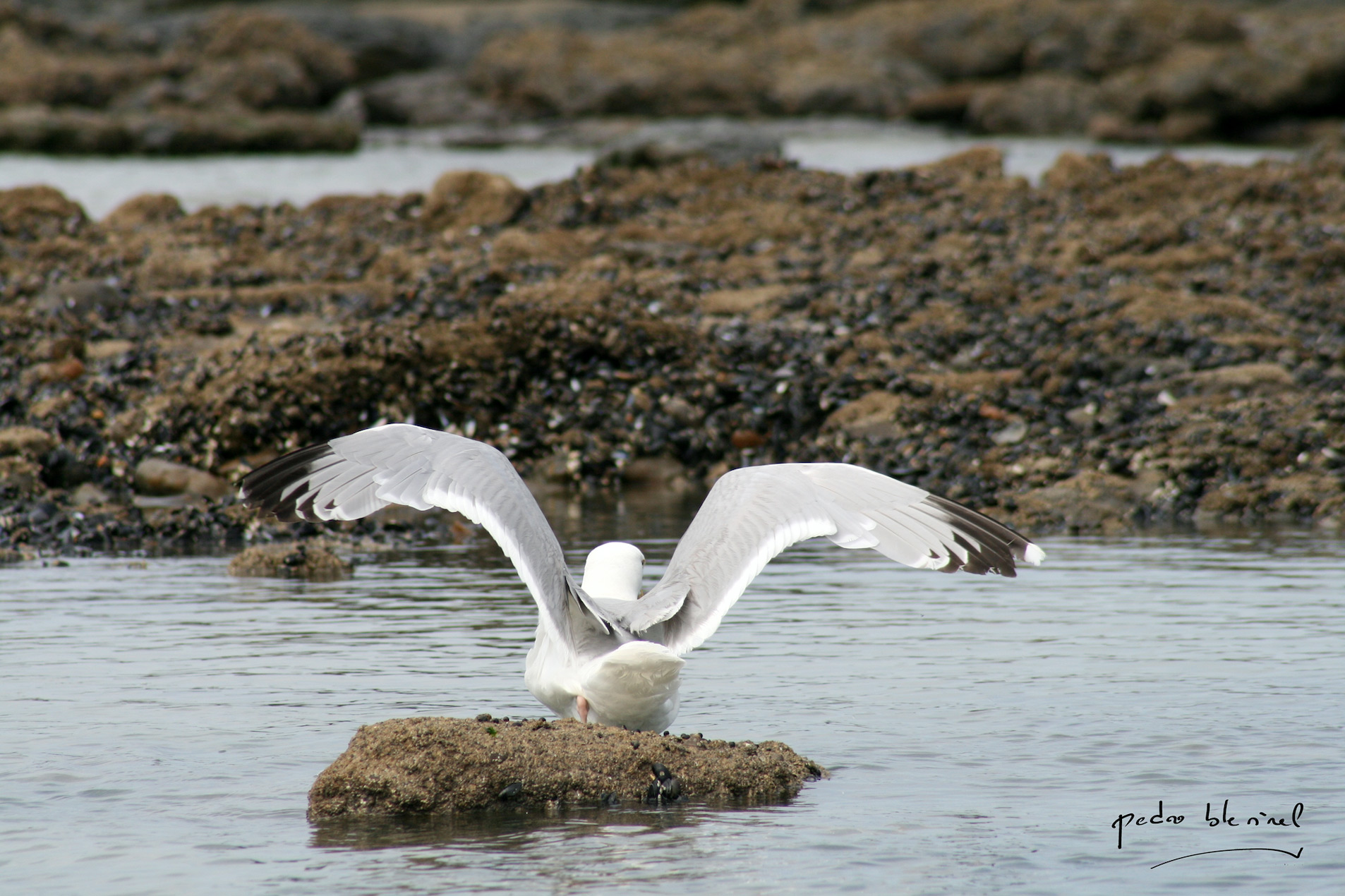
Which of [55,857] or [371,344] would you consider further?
[371,344]

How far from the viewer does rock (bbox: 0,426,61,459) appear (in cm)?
1596

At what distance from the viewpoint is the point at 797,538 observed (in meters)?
7.77

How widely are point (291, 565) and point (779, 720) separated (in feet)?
18.7

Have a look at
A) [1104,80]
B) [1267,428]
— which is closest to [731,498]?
[1267,428]

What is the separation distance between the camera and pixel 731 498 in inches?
317

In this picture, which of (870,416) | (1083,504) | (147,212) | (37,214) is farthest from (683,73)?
(1083,504)

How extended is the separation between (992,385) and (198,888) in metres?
12.9

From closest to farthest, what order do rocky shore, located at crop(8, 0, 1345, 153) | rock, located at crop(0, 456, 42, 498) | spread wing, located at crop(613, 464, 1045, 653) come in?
1. spread wing, located at crop(613, 464, 1045, 653)
2. rock, located at crop(0, 456, 42, 498)
3. rocky shore, located at crop(8, 0, 1345, 153)

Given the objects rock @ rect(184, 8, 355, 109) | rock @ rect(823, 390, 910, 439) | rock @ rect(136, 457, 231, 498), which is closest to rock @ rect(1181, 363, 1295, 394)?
rock @ rect(823, 390, 910, 439)

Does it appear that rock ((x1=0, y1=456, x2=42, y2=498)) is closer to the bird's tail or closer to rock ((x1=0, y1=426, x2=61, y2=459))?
rock ((x1=0, y1=426, x2=61, y2=459))

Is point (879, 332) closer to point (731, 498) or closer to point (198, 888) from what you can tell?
point (731, 498)

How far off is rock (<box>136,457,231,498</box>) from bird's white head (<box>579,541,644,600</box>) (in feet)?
29.0

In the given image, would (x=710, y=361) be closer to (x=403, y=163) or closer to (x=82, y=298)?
(x=82, y=298)
